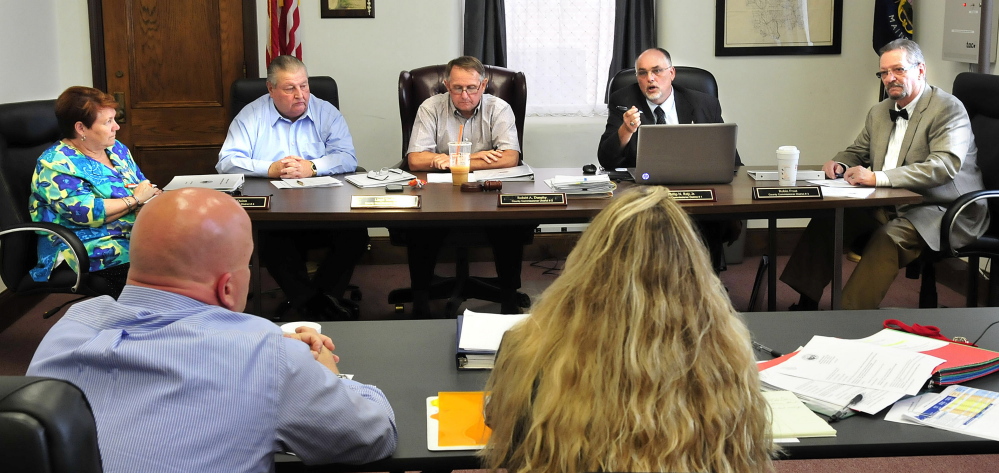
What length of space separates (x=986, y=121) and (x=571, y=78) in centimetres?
210

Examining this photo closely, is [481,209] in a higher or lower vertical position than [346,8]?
lower

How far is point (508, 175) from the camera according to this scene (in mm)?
3648

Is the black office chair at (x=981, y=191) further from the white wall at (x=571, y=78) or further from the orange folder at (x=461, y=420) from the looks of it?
the orange folder at (x=461, y=420)

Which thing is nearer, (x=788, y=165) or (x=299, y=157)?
(x=788, y=165)

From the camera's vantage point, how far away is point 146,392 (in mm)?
1213

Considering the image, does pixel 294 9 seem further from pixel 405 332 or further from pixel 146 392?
pixel 146 392

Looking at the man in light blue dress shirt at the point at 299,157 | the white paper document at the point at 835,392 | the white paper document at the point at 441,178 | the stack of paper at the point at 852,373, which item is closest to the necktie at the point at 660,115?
the white paper document at the point at 441,178

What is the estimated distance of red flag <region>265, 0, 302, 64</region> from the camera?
183 inches

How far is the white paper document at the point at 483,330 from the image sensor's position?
5.81 feet

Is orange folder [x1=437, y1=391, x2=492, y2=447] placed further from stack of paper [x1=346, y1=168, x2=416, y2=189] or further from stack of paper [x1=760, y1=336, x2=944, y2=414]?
stack of paper [x1=346, y1=168, x2=416, y2=189]

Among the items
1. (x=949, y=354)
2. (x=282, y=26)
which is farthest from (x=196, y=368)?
(x=282, y=26)

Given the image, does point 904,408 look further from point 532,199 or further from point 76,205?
point 76,205

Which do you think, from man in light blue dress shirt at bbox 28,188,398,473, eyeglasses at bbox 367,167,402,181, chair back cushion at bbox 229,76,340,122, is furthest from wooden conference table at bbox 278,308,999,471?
chair back cushion at bbox 229,76,340,122

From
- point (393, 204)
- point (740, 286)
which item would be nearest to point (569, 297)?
point (393, 204)
